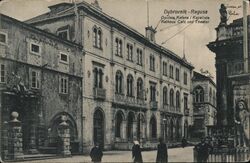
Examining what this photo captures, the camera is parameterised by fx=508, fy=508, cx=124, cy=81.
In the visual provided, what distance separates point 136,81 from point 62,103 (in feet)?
7.97

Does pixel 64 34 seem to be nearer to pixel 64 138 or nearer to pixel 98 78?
pixel 98 78

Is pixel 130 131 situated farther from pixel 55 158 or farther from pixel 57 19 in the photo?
pixel 57 19

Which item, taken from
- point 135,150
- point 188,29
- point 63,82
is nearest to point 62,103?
point 63,82

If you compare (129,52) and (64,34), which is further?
(64,34)

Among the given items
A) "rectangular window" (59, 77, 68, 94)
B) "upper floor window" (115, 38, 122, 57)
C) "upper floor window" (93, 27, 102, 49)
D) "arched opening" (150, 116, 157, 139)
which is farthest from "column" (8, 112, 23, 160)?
"upper floor window" (115, 38, 122, 57)

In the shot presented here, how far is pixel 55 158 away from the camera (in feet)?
43.9

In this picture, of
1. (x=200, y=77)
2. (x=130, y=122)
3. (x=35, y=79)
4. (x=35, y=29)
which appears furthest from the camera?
(x=130, y=122)

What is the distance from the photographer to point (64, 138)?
14.2 meters

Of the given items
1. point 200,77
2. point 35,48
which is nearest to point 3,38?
point 35,48

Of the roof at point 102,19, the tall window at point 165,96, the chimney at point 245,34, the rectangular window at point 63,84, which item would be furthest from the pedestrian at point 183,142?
the rectangular window at point 63,84

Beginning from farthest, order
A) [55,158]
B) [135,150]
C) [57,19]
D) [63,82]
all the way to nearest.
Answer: [57,19] < [63,82] < [55,158] < [135,150]

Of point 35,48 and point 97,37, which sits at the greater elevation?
point 97,37

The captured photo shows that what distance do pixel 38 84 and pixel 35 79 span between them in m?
0.17

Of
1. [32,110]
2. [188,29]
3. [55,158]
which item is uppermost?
[188,29]
